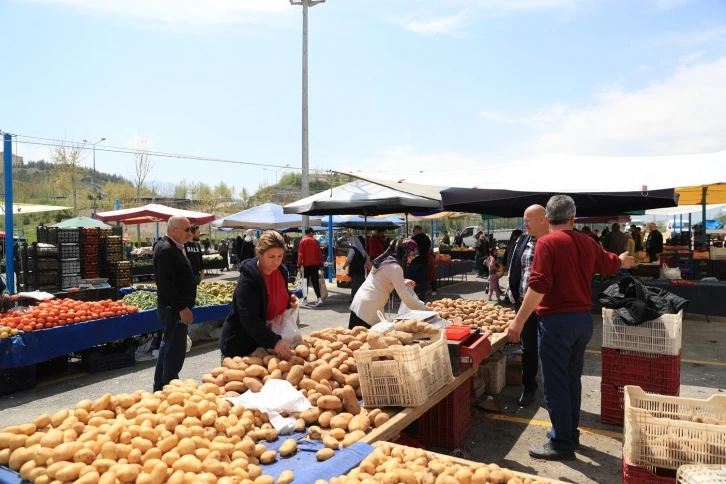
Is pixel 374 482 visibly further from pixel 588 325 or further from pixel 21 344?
pixel 21 344

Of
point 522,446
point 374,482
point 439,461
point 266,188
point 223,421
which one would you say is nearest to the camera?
point 374,482

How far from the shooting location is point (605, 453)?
407cm

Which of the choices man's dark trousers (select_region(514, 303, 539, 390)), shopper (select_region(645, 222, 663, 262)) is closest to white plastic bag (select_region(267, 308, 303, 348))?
man's dark trousers (select_region(514, 303, 539, 390))

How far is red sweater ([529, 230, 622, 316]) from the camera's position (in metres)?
3.73

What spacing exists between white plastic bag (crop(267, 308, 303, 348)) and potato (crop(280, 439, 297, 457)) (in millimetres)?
1178

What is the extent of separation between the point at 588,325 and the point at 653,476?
1348 mm

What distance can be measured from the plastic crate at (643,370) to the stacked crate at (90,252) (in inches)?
401

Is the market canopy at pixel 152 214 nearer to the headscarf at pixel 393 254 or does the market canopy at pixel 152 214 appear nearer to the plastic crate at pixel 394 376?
the headscarf at pixel 393 254

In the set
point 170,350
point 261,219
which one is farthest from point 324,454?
point 261,219

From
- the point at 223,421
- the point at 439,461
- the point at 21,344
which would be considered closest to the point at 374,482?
the point at 439,461

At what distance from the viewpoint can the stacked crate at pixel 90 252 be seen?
10.5 metres

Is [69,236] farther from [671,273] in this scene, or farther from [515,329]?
[671,273]

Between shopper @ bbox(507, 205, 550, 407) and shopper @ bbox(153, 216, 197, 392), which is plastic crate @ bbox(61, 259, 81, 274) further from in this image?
shopper @ bbox(507, 205, 550, 407)

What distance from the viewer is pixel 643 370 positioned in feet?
14.9
